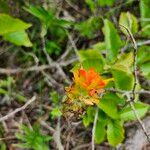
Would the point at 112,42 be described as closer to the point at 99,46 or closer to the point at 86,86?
the point at 99,46

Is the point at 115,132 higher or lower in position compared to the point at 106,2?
lower

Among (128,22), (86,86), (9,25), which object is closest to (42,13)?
(9,25)

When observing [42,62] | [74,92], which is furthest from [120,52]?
[74,92]

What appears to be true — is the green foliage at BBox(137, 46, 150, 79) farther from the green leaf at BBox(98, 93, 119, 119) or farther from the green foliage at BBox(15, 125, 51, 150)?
the green foliage at BBox(15, 125, 51, 150)

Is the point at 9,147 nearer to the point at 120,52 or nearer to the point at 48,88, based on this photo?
the point at 48,88

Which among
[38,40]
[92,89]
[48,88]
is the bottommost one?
[48,88]

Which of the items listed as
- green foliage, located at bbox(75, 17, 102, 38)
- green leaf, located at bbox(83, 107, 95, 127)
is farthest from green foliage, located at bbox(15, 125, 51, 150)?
green foliage, located at bbox(75, 17, 102, 38)
